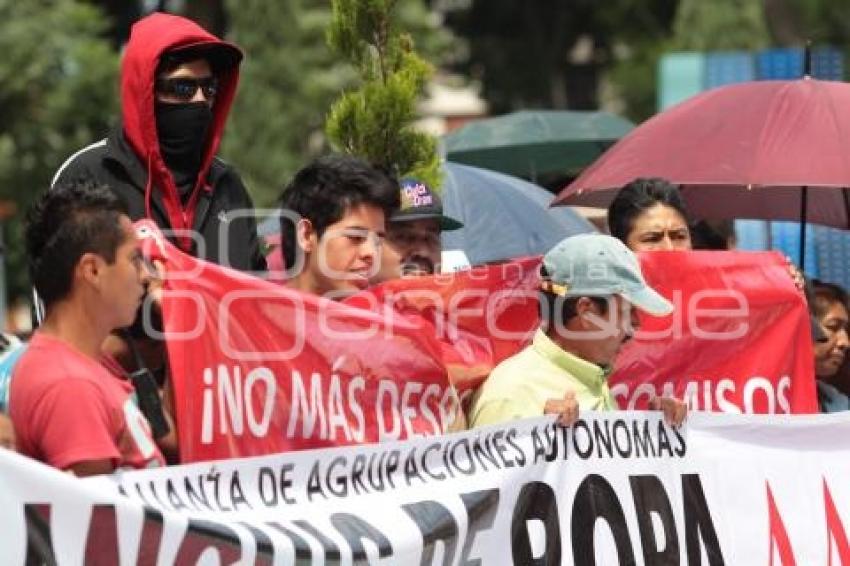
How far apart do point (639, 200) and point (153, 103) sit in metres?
2.25

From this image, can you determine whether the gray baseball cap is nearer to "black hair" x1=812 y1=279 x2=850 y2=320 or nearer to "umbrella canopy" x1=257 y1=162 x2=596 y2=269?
"black hair" x1=812 y1=279 x2=850 y2=320

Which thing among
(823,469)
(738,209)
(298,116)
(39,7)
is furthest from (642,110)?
(823,469)

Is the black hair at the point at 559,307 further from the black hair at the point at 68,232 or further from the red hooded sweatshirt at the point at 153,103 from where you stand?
the black hair at the point at 68,232

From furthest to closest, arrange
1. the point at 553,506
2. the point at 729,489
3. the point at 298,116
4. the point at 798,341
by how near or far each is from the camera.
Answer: the point at 298,116, the point at 798,341, the point at 729,489, the point at 553,506

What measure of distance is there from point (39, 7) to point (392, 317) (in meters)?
24.6

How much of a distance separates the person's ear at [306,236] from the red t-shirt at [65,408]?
5.00 ft

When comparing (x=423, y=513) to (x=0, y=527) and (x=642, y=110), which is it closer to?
(x=0, y=527)

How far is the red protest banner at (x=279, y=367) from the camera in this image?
227 inches

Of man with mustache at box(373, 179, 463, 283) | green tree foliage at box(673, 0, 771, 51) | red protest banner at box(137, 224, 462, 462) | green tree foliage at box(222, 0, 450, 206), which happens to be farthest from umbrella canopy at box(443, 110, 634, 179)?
green tree foliage at box(673, 0, 771, 51)

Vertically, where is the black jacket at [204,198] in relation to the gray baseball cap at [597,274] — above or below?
above

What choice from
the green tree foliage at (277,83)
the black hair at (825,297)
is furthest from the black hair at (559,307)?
the green tree foliage at (277,83)

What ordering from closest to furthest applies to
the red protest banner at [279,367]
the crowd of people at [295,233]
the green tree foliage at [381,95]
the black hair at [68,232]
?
the black hair at [68,232] < the red protest banner at [279,367] < the crowd of people at [295,233] < the green tree foliage at [381,95]

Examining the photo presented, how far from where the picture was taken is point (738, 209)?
1033 cm

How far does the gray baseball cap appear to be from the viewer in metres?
6.61
